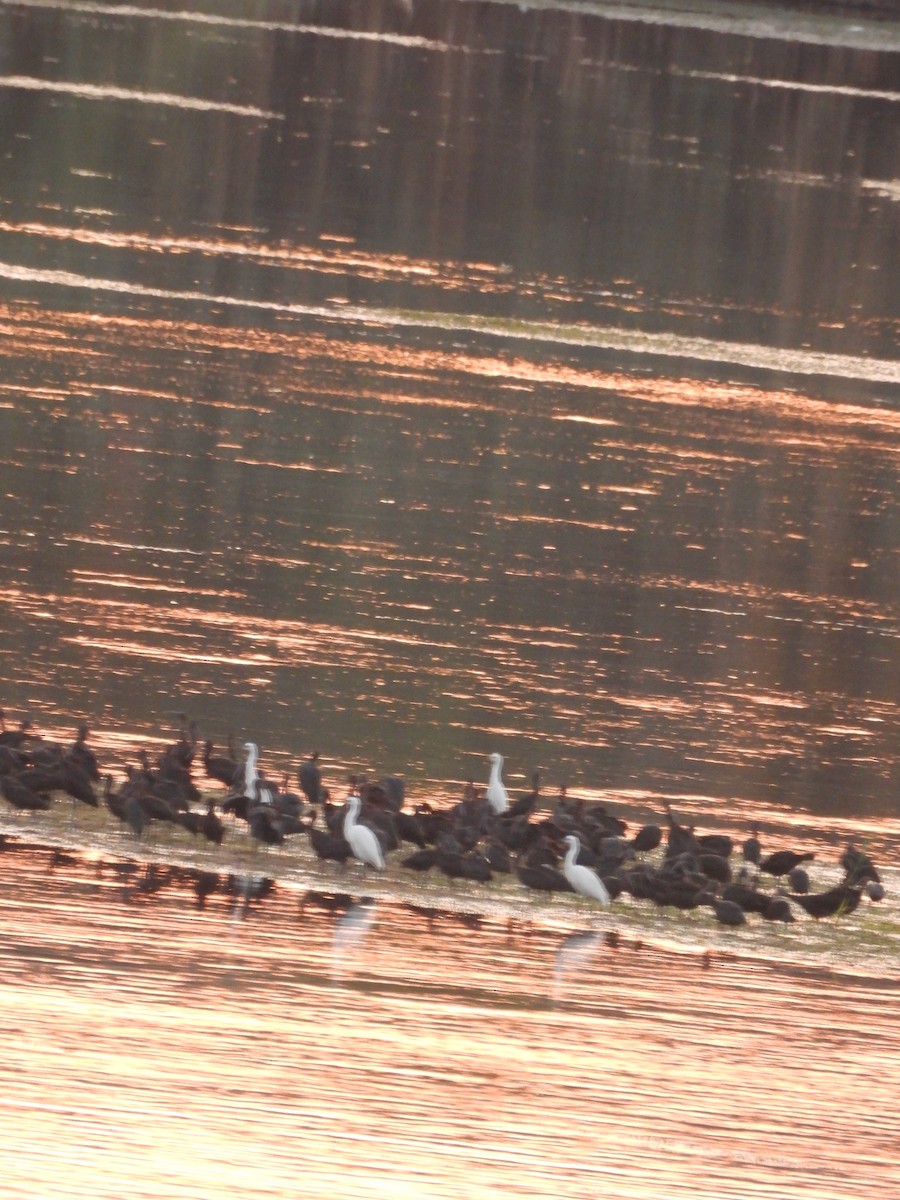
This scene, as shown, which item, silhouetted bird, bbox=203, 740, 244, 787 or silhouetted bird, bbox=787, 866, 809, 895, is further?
silhouetted bird, bbox=203, 740, 244, 787

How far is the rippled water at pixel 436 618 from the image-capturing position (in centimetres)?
906

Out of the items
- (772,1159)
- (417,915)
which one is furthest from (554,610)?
(772,1159)

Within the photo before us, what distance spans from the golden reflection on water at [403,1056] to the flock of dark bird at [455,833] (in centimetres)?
35

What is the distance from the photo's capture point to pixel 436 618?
1641 cm

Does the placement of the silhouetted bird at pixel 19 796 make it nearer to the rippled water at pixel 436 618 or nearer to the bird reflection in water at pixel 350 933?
the rippled water at pixel 436 618

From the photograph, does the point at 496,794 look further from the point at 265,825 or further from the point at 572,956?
the point at 572,956

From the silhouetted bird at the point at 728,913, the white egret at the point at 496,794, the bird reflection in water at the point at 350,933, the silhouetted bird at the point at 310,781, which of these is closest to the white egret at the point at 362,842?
the bird reflection in water at the point at 350,933

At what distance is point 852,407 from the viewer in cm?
2575

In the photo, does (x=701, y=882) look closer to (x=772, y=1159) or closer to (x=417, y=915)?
(x=417, y=915)

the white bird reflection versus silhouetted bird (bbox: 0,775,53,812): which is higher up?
silhouetted bird (bbox: 0,775,53,812)

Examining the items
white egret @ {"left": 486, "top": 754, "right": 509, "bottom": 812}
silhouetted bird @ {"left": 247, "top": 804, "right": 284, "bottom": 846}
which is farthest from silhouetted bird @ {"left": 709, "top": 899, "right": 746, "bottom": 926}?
silhouetted bird @ {"left": 247, "top": 804, "right": 284, "bottom": 846}

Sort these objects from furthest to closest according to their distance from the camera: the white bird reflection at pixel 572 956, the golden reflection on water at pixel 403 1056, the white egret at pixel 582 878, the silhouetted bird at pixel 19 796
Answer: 1. the silhouetted bird at pixel 19 796
2. the white egret at pixel 582 878
3. the white bird reflection at pixel 572 956
4. the golden reflection on water at pixel 403 1056

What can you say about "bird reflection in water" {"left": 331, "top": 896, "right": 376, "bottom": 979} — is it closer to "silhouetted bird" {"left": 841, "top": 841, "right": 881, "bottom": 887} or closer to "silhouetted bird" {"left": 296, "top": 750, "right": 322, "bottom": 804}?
"silhouetted bird" {"left": 296, "top": 750, "right": 322, "bottom": 804}

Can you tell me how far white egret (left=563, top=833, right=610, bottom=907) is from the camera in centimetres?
1112
